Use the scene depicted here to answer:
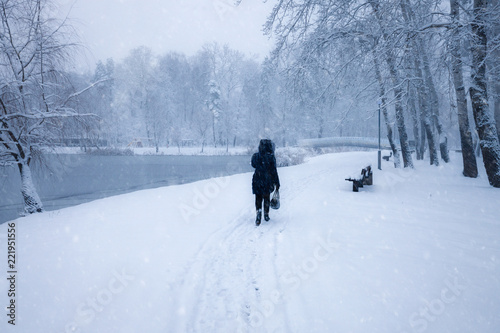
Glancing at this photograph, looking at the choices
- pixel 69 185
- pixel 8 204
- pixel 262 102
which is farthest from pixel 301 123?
pixel 8 204

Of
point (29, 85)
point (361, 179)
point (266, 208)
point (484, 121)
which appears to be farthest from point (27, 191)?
point (484, 121)

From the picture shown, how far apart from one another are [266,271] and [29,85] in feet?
28.4

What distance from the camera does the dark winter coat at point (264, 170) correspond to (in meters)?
5.78

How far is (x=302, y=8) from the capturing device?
8594mm

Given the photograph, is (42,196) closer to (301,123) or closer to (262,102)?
(262,102)

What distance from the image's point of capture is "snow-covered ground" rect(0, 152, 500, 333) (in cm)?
275

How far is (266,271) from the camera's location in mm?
3818

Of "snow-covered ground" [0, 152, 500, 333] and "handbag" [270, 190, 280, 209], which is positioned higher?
"handbag" [270, 190, 280, 209]

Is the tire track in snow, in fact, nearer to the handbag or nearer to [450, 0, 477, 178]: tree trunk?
the handbag

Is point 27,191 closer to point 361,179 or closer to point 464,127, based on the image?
point 361,179

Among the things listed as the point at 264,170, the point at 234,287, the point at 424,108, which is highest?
the point at 424,108

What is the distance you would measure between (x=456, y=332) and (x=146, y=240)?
15.6 ft

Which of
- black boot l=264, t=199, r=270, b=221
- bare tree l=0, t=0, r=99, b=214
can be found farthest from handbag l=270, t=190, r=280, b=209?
bare tree l=0, t=0, r=99, b=214

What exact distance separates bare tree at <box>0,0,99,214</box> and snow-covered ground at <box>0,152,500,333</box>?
2.53 m
